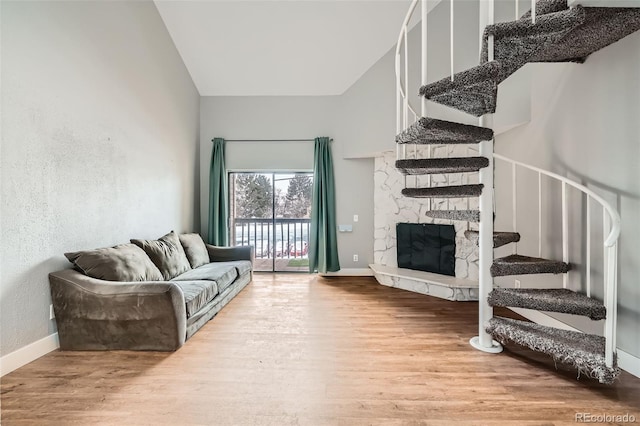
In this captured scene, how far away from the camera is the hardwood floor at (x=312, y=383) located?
5.00ft

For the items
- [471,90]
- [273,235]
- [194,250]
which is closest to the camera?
[471,90]

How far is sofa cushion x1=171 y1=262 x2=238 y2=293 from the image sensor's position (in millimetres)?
3047

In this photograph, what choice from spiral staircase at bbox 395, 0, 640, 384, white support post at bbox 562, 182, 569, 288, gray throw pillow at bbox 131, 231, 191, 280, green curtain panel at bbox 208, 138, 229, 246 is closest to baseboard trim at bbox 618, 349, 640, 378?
spiral staircase at bbox 395, 0, 640, 384

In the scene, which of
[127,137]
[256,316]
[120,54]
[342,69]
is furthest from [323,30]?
[256,316]

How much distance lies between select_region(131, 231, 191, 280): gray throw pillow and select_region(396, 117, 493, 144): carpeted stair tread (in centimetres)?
284

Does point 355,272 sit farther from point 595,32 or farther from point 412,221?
point 595,32

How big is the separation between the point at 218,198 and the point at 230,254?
1.10m

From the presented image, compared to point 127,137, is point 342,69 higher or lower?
higher

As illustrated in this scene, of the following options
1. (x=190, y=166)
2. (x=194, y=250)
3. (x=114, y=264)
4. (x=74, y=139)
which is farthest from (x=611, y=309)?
(x=190, y=166)

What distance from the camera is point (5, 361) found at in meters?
1.89

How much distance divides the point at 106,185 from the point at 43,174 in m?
0.67

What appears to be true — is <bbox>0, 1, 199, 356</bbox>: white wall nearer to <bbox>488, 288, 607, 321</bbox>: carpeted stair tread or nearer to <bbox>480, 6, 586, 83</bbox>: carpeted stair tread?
<bbox>480, 6, 586, 83</bbox>: carpeted stair tread

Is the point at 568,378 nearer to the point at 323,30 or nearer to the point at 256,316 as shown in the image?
the point at 256,316

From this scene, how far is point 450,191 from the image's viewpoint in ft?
7.75
